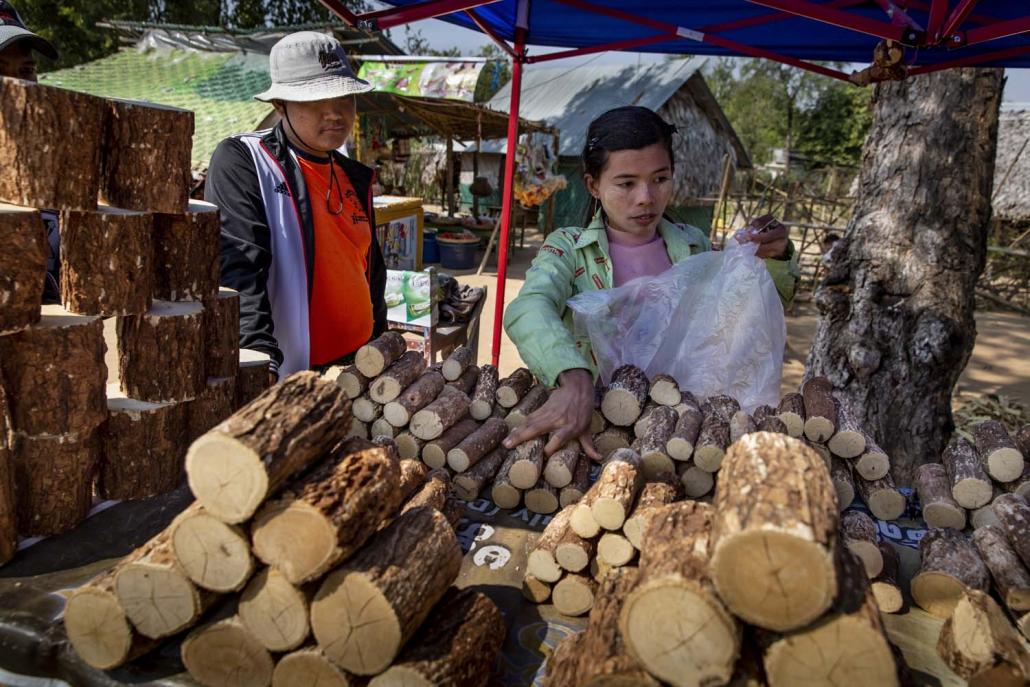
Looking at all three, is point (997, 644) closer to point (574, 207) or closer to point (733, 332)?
point (733, 332)

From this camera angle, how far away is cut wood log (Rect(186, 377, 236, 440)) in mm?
2127

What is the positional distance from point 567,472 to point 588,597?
1.50 ft

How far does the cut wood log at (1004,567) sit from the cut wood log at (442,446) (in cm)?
167

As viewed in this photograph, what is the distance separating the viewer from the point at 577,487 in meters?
2.10

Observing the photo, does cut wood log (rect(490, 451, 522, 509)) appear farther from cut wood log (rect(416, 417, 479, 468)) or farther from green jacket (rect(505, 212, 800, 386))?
green jacket (rect(505, 212, 800, 386))

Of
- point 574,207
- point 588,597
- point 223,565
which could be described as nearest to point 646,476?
point 588,597

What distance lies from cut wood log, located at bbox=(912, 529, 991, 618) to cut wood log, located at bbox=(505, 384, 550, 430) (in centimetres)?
132

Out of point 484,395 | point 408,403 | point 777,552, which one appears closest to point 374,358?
point 408,403

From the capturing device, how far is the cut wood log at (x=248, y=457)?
1.29 meters

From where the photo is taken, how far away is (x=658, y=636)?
1.16 metres

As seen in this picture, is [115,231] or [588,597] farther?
[115,231]

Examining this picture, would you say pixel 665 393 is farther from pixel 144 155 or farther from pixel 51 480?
pixel 51 480

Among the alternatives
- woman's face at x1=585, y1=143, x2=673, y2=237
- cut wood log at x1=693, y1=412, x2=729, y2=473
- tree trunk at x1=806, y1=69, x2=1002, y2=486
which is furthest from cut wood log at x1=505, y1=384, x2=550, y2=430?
tree trunk at x1=806, y1=69, x2=1002, y2=486

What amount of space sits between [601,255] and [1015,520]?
1684 millimetres
